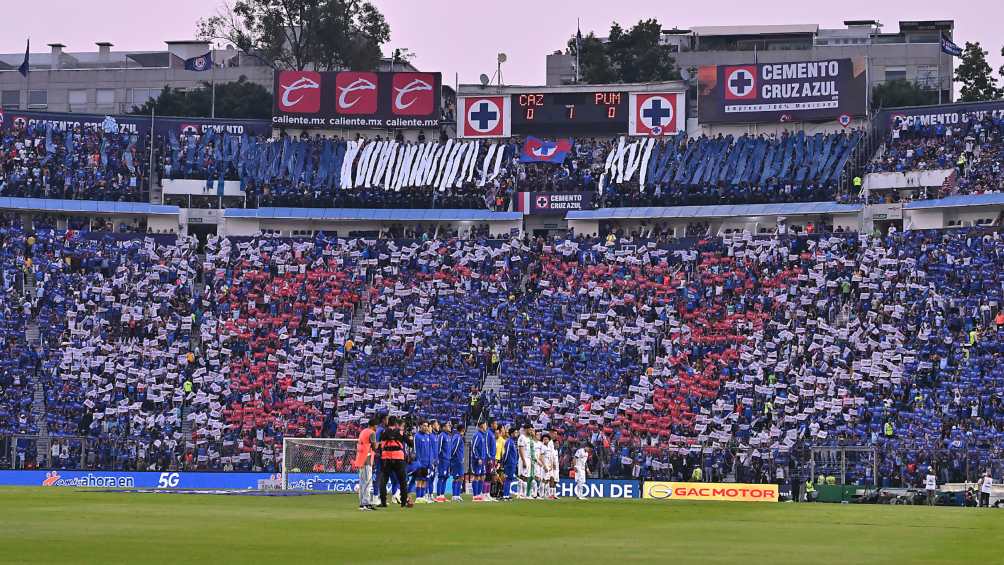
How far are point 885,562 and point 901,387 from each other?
130 ft

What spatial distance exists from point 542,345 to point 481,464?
81.0ft

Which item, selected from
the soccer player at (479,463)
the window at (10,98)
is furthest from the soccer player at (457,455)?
the window at (10,98)

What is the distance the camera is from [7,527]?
26.8m

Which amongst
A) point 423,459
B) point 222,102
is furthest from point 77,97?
point 423,459

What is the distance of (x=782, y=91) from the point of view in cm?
8069

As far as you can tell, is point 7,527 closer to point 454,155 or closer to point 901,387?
point 901,387

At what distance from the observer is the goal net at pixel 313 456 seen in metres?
55.2


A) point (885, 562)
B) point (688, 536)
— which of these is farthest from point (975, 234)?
point (885, 562)

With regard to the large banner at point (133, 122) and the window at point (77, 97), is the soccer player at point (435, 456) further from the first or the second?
the window at point (77, 97)

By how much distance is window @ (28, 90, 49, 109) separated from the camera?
389 ft

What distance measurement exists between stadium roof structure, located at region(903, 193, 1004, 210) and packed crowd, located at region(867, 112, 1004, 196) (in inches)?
28.3

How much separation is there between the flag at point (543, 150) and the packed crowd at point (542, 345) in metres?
7.30

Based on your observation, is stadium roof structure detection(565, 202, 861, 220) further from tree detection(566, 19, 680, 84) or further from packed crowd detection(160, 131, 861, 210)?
tree detection(566, 19, 680, 84)

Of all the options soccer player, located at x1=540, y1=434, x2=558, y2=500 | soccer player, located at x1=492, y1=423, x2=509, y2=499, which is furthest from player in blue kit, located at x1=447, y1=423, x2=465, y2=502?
soccer player, located at x1=540, y1=434, x2=558, y2=500
